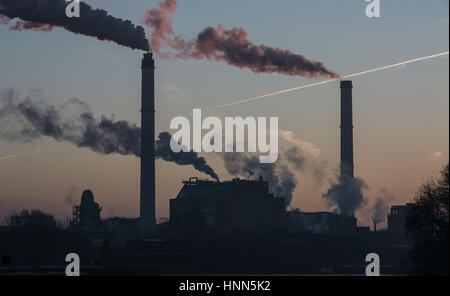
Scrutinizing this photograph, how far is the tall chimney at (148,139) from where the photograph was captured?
130 m

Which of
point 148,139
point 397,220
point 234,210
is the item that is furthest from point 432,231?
point 397,220

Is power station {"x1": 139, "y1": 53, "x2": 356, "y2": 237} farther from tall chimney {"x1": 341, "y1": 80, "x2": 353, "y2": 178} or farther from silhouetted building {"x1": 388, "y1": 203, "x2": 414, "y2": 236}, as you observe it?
silhouetted building {"x1": 388, "y1": 203, "x2": 414, "y2": 236}

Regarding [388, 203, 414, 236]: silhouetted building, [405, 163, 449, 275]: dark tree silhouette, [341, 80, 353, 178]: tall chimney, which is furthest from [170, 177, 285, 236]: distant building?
[405, 163, 449, 275]: dark tree silhouette

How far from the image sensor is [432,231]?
174 feet

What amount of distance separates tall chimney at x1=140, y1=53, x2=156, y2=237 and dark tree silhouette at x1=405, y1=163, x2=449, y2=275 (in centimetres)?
7731

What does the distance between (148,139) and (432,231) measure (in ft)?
270

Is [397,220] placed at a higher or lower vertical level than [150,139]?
lower

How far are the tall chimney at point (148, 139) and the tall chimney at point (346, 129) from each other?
31.1 meters

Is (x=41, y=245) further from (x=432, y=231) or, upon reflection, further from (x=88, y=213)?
(x=432, y=231)

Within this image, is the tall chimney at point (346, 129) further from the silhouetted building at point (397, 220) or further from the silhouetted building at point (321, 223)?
the silhouetted building at point (397, 220)

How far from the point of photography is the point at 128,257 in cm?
12812

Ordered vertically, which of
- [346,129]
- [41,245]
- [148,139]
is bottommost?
[41,245]
